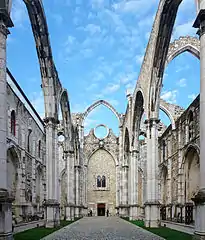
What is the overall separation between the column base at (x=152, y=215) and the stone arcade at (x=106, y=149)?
0.05 metres

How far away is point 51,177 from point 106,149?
23.8 meters

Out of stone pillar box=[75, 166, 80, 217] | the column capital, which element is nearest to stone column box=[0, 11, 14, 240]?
the column capital

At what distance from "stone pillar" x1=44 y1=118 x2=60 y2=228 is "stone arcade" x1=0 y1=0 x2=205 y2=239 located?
0.16ft

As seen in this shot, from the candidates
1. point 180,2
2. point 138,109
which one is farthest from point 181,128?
point 180,2

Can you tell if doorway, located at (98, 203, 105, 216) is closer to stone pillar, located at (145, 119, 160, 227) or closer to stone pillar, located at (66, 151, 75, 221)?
stone pillar, located at (66, 151, 75, 221)

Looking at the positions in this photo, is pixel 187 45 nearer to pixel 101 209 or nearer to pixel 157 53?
pixel 157 53

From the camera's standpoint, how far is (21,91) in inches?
1069

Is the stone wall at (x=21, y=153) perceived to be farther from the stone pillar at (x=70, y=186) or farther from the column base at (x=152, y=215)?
the column base at (x=152, y=215)

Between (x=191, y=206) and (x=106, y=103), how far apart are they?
19.2 meters

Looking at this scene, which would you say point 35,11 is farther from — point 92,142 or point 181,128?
point 92,142

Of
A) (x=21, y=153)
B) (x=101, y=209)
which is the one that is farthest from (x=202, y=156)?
(x=101, y=209)

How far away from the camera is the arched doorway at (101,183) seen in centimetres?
4231

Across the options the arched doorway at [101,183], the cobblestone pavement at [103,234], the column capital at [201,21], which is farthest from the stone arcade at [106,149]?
the cobblestone pavement at [103,234]

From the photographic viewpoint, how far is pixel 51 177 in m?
19.2
